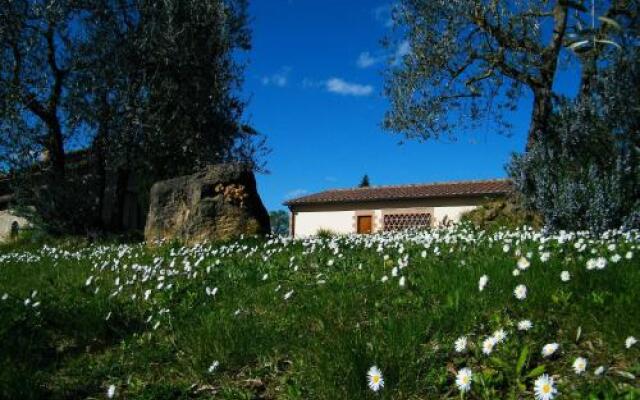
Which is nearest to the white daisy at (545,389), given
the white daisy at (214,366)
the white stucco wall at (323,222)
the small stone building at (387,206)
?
the white daisy at (214,366)

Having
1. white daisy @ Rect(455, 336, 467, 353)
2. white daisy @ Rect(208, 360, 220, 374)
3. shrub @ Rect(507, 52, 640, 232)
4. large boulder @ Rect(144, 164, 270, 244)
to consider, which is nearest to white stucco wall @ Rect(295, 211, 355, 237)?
large boulder @ Rect(144, 164, 270, 244)

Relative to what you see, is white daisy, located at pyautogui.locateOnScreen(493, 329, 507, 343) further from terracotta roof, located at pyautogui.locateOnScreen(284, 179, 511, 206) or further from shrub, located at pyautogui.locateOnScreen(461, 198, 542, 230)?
terracotta roof, located at pyautogui.locateOnScreen(284, 179, 511, 206)

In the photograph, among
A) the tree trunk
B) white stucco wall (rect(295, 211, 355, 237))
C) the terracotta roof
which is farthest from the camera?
white stucco wall (rect(295, 211, 355, 237))

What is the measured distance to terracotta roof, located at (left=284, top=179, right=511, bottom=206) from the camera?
97.3 ft

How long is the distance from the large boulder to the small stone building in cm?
1443

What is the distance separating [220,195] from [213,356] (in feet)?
31.1

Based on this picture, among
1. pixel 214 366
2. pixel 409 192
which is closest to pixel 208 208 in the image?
pixel 214 366

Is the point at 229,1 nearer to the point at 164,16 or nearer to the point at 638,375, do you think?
the point at 164,16

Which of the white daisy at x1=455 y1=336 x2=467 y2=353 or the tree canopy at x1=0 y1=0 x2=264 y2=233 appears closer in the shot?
the white daisy at x1=455 y1=336 x2=467 y2=353

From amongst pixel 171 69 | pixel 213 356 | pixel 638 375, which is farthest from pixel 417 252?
pixel 171 69

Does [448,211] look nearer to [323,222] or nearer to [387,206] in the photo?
[387,206]

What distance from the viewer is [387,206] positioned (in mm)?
33281

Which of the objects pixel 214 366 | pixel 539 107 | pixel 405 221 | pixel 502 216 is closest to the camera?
pixel 214 366

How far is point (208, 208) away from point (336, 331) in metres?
9.62
